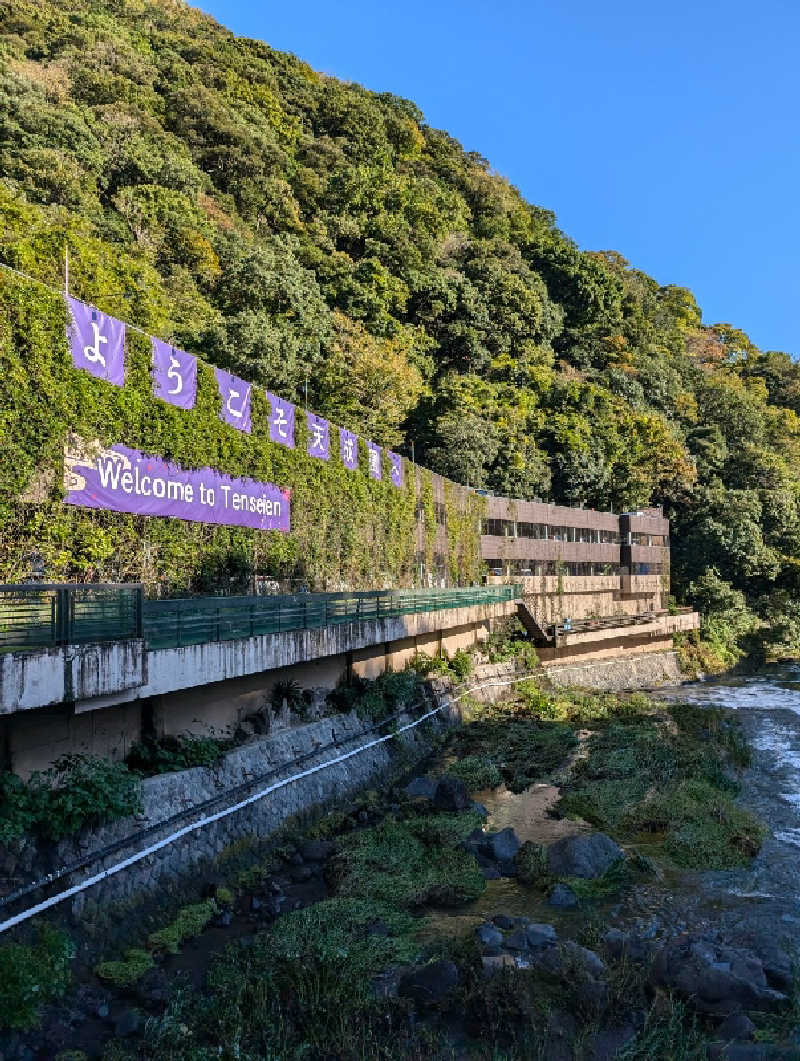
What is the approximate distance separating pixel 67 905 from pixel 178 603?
21.2ft

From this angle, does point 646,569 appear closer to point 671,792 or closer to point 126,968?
point 671,792

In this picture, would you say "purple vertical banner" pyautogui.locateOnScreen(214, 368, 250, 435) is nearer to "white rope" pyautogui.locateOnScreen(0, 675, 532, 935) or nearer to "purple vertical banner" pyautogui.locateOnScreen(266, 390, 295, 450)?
"purple vertical banner" pyautogui.locateOnScreen(266, 390, 295, 450)

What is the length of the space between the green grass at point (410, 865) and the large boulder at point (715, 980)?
3.89 metres

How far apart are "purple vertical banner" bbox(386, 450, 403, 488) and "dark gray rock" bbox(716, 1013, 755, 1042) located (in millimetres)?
27802

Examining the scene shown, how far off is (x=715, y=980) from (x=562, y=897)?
11.7 ft

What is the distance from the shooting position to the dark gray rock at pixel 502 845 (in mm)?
15523

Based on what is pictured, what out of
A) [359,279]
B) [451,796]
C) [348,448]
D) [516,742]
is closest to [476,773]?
[451,796]

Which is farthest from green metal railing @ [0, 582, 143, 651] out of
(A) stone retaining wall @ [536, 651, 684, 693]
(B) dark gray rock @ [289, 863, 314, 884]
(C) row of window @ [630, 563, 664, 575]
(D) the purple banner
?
(C) row of window @ [630, 563, 664, 575]

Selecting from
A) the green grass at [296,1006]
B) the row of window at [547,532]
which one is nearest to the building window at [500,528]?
the row of window at [547,532]

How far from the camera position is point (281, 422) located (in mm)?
27078

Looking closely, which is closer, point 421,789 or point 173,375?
point 421,789

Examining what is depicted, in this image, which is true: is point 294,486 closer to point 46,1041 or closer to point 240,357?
point 240,357

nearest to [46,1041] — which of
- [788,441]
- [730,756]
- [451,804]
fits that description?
[451,804]

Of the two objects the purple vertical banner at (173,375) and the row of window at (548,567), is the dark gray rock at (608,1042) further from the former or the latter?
the row of window at (548,567)
